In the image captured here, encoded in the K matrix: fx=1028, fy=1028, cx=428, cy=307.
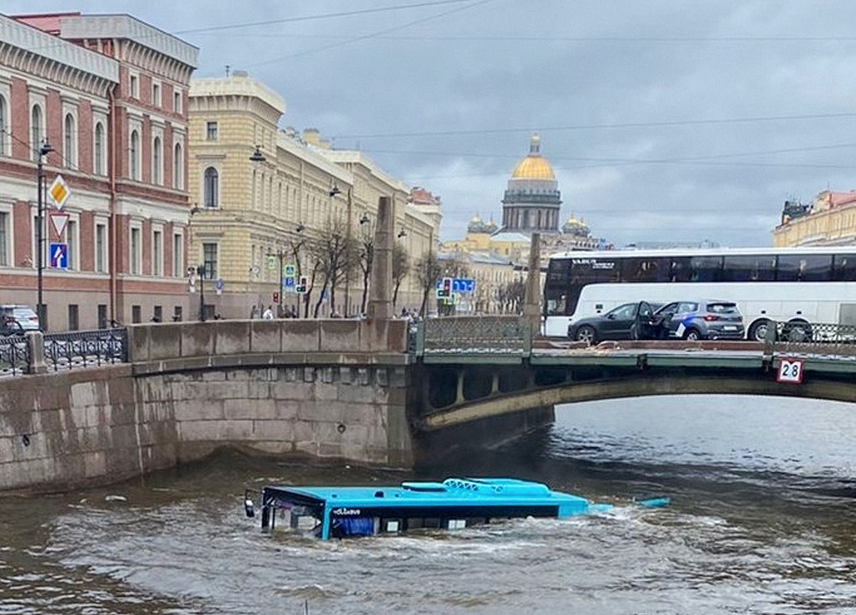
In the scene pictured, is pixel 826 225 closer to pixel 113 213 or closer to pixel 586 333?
pixel 113 213

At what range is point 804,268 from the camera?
39.1 meters

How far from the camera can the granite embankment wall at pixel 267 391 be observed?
26.9m

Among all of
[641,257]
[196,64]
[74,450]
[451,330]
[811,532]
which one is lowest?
[811,532]

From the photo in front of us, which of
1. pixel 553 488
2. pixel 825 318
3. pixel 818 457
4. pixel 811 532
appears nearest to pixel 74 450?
pixel 553 488

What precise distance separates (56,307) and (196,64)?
758 inches

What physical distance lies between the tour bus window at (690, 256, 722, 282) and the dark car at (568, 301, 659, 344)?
21.2ft

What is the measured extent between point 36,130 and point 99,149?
4961 millimetres

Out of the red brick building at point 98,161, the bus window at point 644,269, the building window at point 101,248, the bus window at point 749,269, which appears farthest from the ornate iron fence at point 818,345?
the building window at point 101,248

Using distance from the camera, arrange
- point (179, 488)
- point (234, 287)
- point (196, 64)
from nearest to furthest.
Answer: point (179, 488) < point (196, 64) < point (234, 287)

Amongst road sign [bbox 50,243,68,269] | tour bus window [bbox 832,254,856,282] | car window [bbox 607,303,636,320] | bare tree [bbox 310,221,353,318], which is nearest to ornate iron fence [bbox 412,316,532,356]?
car window [bbox 607,303,636,320]

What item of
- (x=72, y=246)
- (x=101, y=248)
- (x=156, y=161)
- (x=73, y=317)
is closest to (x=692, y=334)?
(x=73, y=317)

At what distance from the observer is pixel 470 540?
21.8 m

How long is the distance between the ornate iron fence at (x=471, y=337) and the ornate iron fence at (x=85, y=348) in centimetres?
792

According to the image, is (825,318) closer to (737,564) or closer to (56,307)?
(737,564)
